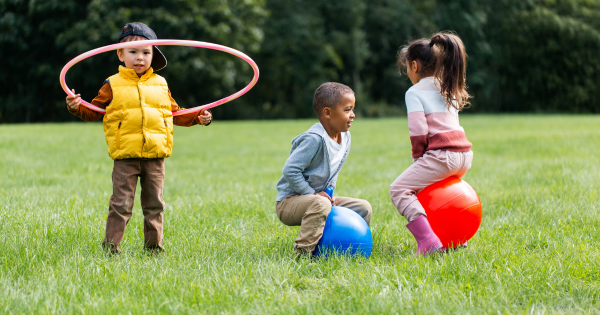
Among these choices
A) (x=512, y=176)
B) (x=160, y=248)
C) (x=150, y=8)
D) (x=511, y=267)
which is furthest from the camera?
(x=150, y=8)

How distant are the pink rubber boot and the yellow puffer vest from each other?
2088 mm

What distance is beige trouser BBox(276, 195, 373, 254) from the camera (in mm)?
4066

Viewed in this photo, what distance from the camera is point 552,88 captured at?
46.2 metres

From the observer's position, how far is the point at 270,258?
4086mm

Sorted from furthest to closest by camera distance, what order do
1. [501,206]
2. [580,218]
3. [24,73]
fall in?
1. [24,73]
2. [501,206]
3. [580,218]

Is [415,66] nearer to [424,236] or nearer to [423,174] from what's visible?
[423,174]

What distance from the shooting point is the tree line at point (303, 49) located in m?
28.7

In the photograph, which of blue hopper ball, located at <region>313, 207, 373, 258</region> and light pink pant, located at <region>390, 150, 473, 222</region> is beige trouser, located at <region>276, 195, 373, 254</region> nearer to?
blue hopper ball, located at <region>313, 207, 373, 258</region>

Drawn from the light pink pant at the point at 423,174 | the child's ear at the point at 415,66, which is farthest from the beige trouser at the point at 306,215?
the child's ear at the point at 415,66

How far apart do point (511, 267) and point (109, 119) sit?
10.5ft

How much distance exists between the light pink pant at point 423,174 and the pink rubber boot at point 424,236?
5 cm

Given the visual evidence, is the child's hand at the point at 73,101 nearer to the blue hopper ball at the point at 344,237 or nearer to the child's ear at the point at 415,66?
the blue hopper ball at the point at 344,237

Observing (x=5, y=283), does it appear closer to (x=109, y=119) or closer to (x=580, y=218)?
(x=109, y=119)

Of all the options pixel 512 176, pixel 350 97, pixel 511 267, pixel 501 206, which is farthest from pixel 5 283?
pixel 512 176
